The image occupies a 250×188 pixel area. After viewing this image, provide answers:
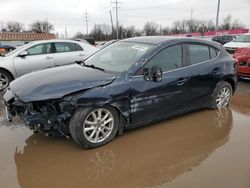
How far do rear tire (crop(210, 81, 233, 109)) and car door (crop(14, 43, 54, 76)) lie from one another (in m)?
4.85

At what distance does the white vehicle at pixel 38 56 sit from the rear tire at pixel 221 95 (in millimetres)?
4325

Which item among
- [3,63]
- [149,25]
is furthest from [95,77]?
[149,25]

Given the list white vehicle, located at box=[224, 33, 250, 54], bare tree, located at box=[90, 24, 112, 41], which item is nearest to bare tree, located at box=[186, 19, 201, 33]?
bare tree, located at box=[90, 24, 112, 41]

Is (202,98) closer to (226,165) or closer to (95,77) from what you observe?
(226,165)

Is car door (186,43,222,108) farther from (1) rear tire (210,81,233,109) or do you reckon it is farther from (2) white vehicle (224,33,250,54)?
(2) white vehicle (224,33,250,54)

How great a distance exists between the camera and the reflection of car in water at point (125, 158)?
10.6 feet

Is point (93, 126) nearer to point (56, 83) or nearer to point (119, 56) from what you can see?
point (56, 83)

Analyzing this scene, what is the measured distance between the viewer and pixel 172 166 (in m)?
3.51

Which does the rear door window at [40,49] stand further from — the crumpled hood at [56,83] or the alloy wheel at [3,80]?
the crumpled hood at [56,83]

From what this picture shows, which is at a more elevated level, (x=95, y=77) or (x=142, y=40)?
(x=142, y=40)

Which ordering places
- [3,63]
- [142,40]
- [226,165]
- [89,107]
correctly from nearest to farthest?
[226,165], [89,107], [142,40], [3,63]

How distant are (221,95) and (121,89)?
2.59m

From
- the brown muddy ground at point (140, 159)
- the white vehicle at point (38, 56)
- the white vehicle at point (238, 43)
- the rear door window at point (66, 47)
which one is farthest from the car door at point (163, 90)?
the white vehicle at point (238, 43)

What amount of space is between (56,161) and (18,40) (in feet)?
134
